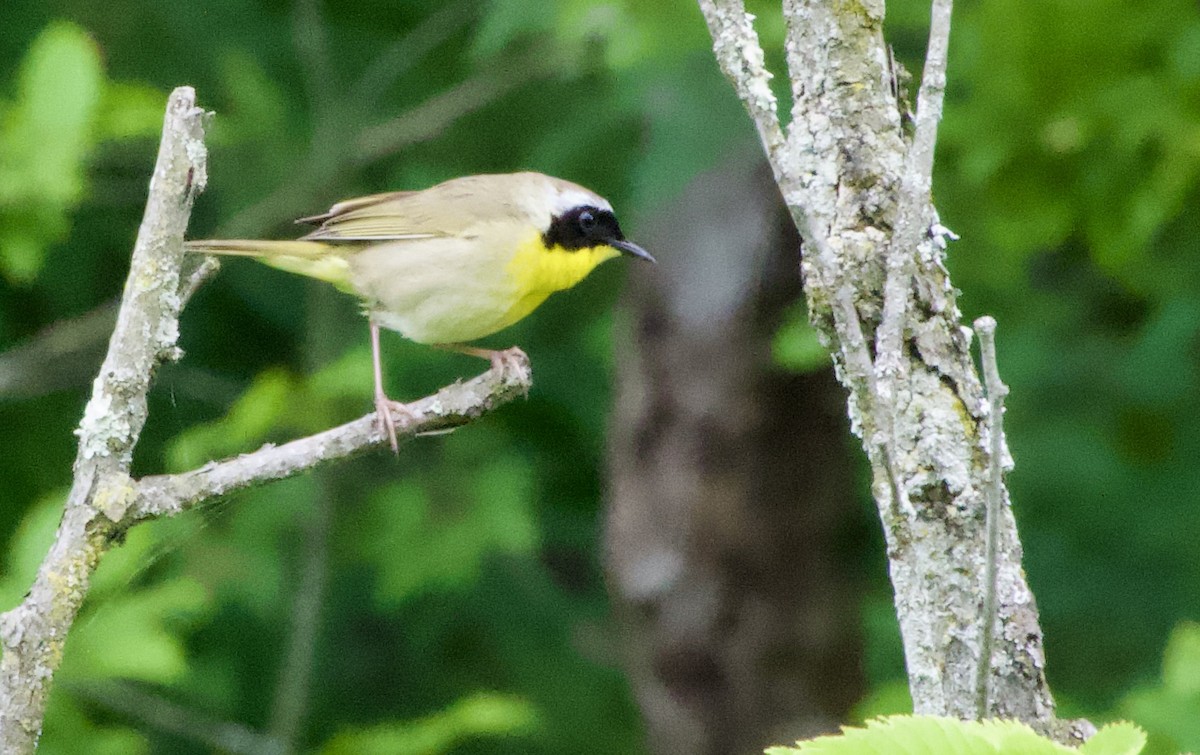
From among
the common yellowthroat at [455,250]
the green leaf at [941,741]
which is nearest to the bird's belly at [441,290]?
the common yellowthroat at [455,250]

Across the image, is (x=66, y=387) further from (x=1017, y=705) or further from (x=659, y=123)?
(x=1017, y=705)

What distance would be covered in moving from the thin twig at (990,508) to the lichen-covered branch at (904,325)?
0.03m

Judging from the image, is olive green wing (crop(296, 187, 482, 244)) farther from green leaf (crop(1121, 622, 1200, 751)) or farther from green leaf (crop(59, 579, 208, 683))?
green leaf (crop(1121, 622, 1200, 751))

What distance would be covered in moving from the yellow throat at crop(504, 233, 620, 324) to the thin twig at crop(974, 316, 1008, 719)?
214cm

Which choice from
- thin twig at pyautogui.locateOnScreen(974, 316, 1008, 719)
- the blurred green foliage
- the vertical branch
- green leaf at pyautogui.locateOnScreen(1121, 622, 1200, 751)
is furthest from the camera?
the blurred green foliage

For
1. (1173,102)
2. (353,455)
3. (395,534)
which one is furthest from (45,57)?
(1173,102)

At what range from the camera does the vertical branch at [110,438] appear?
6.29 ft

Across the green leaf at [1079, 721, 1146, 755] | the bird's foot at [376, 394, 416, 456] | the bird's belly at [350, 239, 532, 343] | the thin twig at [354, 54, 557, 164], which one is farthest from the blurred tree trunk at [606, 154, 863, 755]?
the green leaf at [1079, 721, 1146, 755]

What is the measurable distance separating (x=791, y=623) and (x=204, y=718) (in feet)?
8.50

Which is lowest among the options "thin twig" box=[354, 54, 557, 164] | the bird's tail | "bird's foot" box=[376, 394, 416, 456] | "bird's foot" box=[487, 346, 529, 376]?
"bird's foot" box=[376, 394, 416, 456]

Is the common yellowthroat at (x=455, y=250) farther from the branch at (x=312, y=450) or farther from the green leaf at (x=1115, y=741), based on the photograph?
the green leaf at (x=1115, y=741)

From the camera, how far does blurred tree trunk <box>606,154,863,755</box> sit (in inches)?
241

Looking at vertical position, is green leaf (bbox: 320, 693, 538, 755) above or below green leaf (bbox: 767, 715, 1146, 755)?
above

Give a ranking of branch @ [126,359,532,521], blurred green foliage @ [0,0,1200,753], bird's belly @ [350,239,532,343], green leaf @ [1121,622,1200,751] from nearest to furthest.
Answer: branch @ [126,359,532,521], bird's belly @ [350,239,532,343], green leaf @ [1121,622,1200,751], blurred green foliage @ [0,0,1200,753]
